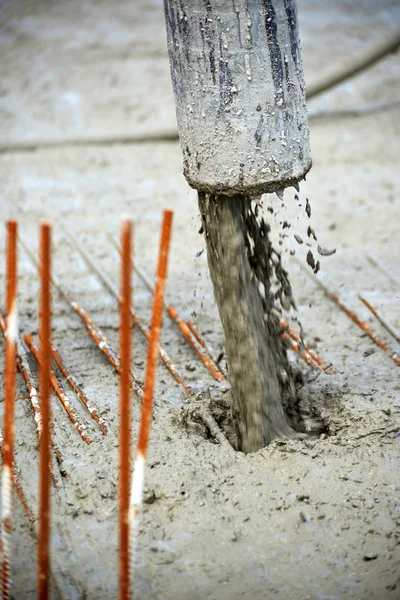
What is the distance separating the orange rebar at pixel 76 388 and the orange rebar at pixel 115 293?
439 mm

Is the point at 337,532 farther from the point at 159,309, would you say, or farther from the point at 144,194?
the point at 144,194

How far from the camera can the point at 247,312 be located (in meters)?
3.20

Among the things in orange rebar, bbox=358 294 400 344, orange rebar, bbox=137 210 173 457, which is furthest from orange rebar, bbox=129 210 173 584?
orange rebar, bbox=358 294 400 344

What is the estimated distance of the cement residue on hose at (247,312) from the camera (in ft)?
10.2

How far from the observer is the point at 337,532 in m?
2.94

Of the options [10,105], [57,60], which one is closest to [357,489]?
[10,105]

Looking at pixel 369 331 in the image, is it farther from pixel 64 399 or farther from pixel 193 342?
pixel 64 399

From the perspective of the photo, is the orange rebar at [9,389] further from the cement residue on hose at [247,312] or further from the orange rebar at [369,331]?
the orange rebar at [369,331]

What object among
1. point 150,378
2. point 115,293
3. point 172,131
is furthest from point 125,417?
point 172,131

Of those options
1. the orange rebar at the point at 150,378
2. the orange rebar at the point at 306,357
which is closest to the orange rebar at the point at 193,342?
the orange rebar at the point at 306,357

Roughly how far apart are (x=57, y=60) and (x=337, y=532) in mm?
6216

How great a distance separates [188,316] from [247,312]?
1289 mm

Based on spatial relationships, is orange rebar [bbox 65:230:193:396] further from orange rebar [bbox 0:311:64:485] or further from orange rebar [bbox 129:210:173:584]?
orange rebar [bbox 129:210:173:584]

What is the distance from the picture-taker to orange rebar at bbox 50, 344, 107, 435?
3523 millimetres
